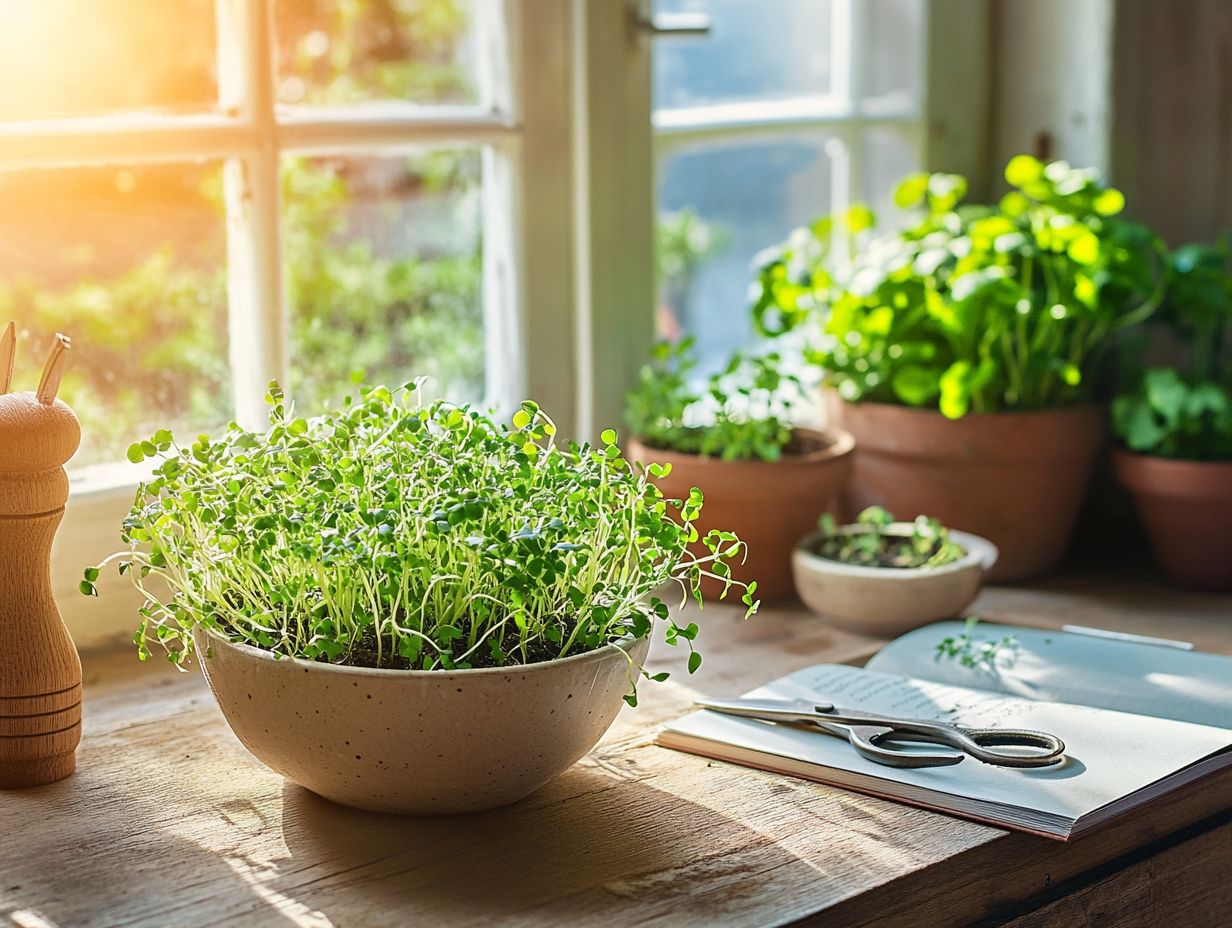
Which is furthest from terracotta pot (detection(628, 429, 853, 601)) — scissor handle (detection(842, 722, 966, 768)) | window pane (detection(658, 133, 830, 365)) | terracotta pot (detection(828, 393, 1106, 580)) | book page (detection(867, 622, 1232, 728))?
scissor handle (detection(842, 722, 966, 768))

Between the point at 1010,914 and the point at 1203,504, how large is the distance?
0.75 metres

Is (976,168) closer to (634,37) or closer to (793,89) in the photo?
(793,89)

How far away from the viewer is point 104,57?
4.43 feet

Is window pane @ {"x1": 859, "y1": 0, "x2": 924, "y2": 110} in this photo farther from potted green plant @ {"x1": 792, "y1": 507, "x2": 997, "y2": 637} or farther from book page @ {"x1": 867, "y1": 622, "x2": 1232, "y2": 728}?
book page @ {"x1": 867, "y1": 622, "x2": 1232, "y2": 728}

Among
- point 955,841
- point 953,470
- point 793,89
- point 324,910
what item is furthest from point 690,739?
point 793,89

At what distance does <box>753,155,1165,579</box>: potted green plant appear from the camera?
1.62 m

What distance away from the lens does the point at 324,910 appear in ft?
2.95

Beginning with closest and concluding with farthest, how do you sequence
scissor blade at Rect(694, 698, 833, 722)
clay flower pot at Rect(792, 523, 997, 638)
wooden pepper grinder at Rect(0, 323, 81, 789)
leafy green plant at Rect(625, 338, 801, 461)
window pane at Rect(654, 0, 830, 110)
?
1. wooden pepper grinder at Rect(0, 323, 81, 789)
2. scissor blade at Rect(694, 698, 833, 722)
3. clay flower pot at Rect(792, 523, 997, 638)
4. leafy green plant at Rect(625, 338, 801, 461)
5. window pane at Rect(654, 0, 830, 110)

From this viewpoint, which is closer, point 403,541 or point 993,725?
point 403,541

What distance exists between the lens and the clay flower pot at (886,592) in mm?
1445

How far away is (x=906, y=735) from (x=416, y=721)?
0.38m

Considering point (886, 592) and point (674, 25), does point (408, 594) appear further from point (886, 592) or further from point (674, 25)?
point (674, 25)

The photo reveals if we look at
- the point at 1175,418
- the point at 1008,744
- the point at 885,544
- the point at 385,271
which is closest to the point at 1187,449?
the point at 1175,418

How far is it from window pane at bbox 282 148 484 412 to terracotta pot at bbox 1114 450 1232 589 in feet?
2.38
